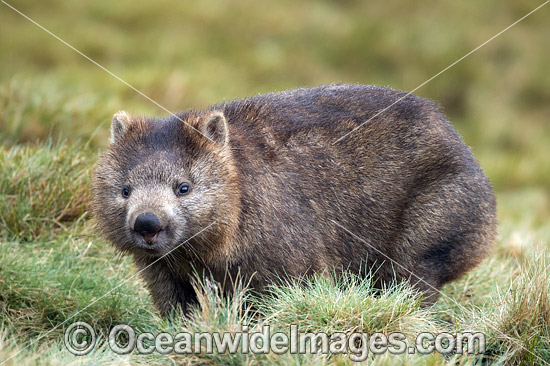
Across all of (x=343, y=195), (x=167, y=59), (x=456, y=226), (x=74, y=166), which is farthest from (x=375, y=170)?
(x=167, y=59)

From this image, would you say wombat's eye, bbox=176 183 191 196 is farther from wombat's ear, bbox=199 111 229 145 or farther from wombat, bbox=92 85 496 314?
wombat's ear, bbox=199 111 229 145

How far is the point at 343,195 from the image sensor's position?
575cm

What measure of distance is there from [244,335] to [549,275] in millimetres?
2039

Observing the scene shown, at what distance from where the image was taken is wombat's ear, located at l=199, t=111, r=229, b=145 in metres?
5.24

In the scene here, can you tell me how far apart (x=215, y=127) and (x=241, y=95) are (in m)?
6.97

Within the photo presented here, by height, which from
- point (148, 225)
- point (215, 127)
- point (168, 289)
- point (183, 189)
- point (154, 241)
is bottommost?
point (168, 289)

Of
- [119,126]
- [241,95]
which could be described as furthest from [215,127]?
[241,95]

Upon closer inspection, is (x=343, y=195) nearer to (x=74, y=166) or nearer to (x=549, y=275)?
(x=549, y=275)

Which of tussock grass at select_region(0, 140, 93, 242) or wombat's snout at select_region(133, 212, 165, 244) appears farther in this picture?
tussock grass at select_region(0, 140, 93, 242)

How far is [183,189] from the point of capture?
502cm
